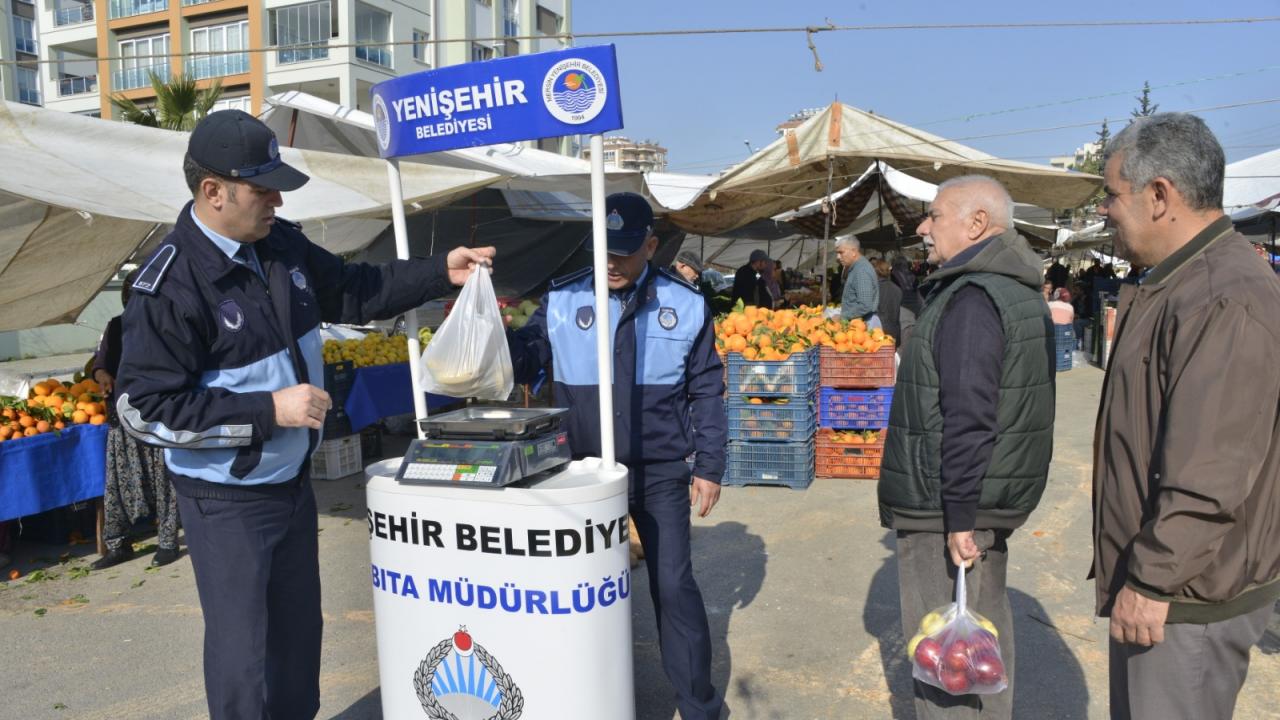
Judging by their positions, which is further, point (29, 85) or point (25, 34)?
point (25, 34)

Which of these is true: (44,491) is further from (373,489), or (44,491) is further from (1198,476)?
(1198,476)

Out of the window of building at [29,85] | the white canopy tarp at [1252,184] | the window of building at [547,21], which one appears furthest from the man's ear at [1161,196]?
the window of building at [29,85]

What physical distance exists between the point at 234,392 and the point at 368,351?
667 cm

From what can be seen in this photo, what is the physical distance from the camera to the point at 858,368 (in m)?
7.60

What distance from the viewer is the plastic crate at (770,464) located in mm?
7340

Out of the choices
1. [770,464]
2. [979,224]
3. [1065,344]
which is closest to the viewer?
[979,224]

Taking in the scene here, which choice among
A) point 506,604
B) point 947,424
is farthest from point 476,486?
point 947,424

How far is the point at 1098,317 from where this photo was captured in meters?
16.5

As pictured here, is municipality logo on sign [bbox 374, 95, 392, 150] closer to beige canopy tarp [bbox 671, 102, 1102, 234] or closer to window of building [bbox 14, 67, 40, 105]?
beige canopy tarp [bbox 671, 102, 1102, 234]

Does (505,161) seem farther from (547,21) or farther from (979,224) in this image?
(547,21)

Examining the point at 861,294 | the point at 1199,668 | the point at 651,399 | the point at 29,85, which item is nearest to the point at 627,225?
the point at 651,399

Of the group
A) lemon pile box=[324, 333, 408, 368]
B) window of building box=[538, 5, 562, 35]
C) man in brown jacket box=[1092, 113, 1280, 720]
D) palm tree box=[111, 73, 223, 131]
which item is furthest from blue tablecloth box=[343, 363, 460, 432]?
window of building box=[538, 5, 562, 35]

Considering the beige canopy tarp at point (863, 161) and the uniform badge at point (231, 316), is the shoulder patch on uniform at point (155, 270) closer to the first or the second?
the uniform badge at point (231, 316)

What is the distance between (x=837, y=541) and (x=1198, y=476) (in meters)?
4.15
